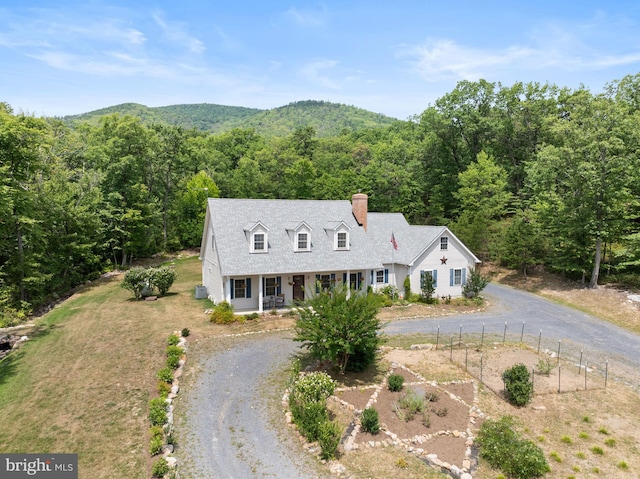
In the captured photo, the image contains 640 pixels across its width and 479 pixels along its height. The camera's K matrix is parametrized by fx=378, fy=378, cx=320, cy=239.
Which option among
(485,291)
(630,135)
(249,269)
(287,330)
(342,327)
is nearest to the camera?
A: (342,327)

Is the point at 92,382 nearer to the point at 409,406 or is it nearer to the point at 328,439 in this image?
the point at 328,439

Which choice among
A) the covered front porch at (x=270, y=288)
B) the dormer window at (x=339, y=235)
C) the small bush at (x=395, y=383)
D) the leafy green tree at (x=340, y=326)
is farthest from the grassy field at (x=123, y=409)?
the dormer window at (x=339, y=235)

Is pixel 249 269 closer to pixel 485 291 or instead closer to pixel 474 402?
pixel 474 402

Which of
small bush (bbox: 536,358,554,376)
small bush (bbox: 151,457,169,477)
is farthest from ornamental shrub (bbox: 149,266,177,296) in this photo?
small bush (bbox: 536,358,554,376)

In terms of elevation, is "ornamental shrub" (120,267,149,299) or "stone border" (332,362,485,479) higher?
"ornamental shrub" (120,267,149,299)

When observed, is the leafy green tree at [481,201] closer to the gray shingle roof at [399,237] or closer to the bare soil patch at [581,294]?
the bare soil patch at [581,294]

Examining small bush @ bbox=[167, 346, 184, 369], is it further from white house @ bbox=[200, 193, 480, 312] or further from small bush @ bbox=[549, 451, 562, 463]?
small bush @ bbox=[549, 451, 562, 463]

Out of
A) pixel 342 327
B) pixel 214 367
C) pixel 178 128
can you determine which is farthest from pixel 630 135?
pixel 178 128
